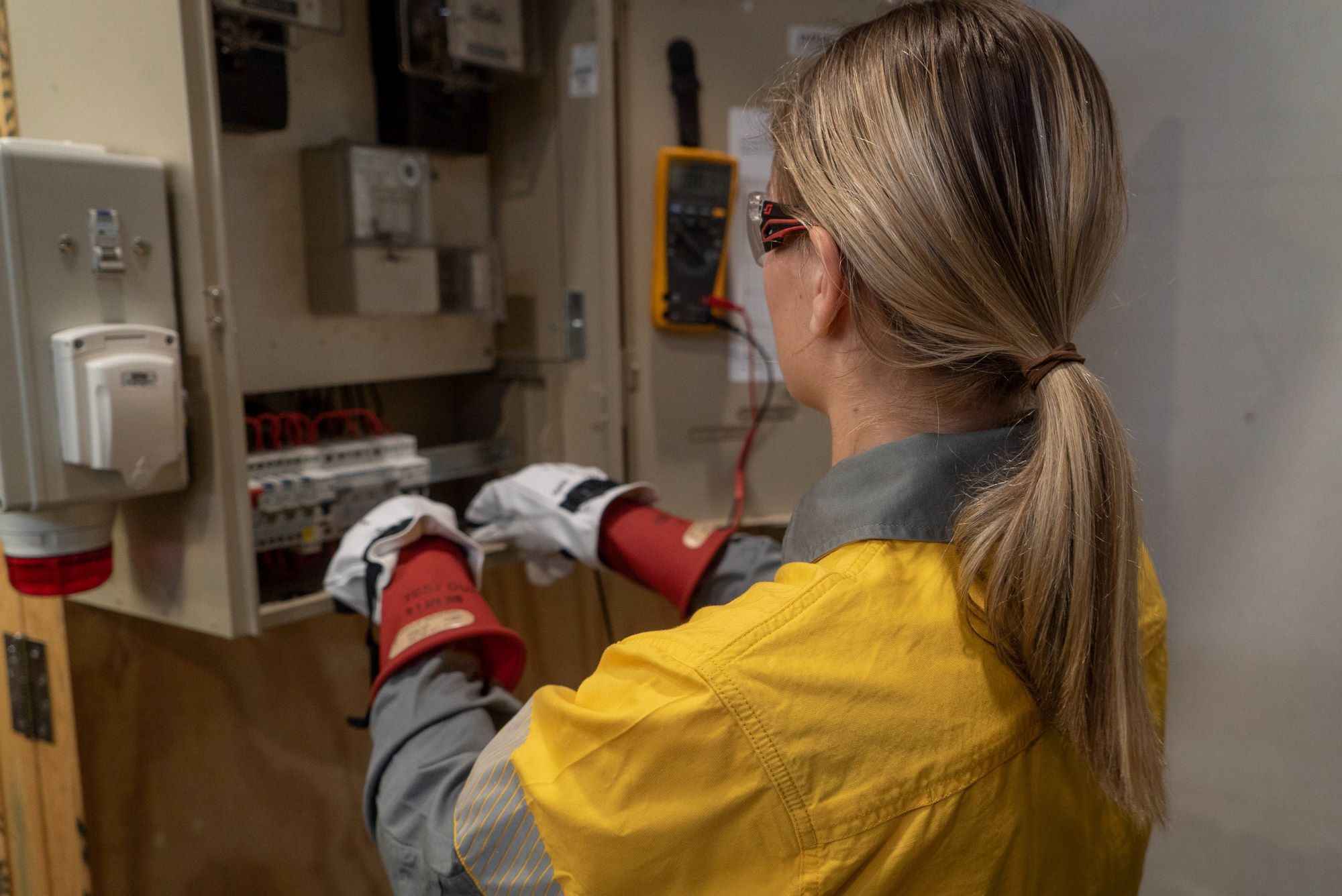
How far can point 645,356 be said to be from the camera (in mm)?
1709

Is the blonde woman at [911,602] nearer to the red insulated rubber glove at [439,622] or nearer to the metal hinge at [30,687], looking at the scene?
the red insulated rubber glove at [439,622]

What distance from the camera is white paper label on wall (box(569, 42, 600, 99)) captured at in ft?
5.25

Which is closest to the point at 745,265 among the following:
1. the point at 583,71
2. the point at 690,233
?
the point at 690,233

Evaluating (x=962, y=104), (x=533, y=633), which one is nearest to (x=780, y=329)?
(x=962, y=104)

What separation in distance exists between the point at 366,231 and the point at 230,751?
32.3 inches

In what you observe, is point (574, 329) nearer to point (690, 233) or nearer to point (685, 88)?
point (690, 233)

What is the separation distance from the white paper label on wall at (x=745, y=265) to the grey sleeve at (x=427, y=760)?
35.9 inches

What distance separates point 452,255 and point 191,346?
60cm

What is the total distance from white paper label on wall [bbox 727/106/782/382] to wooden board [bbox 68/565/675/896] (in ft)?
1.84

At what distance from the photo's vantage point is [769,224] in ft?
2.63

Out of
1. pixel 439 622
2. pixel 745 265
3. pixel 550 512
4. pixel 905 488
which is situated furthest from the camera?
pixel 745 265

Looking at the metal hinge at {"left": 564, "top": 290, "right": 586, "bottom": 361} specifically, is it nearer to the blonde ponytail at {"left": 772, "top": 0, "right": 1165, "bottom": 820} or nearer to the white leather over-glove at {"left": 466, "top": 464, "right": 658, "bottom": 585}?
the white leather over-glove at {"left": 466, "top": 464, "right": 658, "bottom": 585}

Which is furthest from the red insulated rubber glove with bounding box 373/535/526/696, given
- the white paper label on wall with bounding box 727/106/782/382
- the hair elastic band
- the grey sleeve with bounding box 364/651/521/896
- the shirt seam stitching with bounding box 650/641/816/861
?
the white paper label on wall with bounding box 727/106/782/382

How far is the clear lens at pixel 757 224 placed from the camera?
0.83 m
